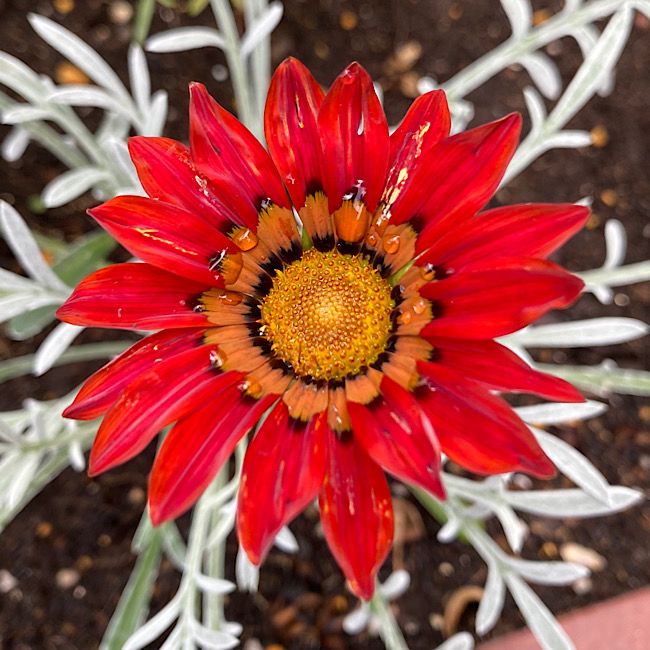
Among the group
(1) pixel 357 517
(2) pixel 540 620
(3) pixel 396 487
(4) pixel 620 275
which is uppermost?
(1) pixel 357 517

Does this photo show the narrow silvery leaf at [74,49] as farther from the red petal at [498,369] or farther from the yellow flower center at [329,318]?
the red petal at [498,369]

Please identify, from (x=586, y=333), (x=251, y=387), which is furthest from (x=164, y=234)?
(x=586, y=333)

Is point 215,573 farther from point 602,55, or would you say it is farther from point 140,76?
point 602,55

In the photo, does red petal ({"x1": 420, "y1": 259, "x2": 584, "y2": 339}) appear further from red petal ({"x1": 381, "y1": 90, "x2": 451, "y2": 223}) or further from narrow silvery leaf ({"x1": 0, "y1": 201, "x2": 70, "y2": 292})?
narrow silvery leaf ({"x1": 0, "y1": 201, "x2": 70, "y2": 292})

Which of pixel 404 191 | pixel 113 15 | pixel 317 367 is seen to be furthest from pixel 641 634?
pixel 113 15

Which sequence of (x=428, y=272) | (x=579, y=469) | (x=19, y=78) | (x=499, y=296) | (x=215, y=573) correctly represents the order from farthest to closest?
(x=215, y=573)
(x=19, y=78)
(x=579, y=469)
(x=428, y=272)
(x=499, y=296)

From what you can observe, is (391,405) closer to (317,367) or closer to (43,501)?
(317,367)

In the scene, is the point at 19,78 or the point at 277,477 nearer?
the point at 277,477
